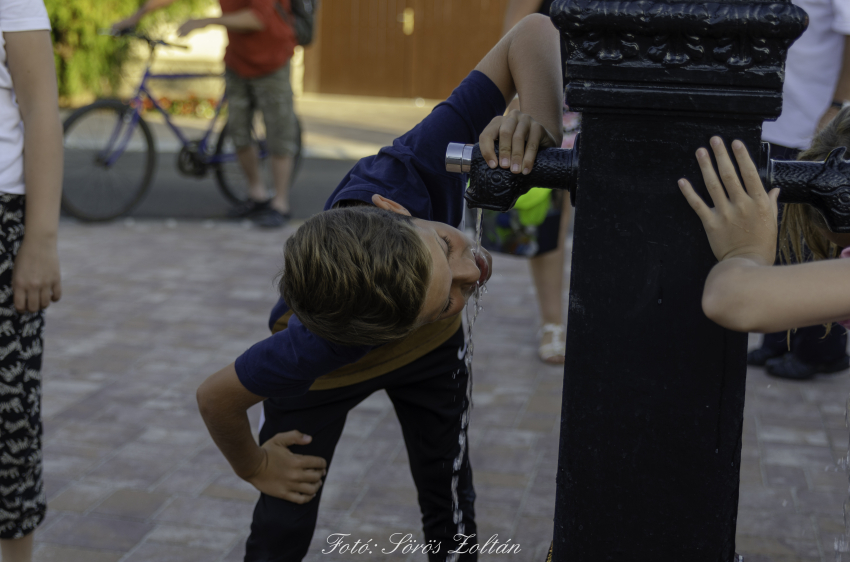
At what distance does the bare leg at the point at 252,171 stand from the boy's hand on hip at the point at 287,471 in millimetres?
4534

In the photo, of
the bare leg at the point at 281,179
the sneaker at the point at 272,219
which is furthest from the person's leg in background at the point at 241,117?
the sneaker at the point at 272,219

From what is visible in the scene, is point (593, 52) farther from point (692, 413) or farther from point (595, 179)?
point (692, 413)

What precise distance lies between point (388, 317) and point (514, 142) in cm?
36

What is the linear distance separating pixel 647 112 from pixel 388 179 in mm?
721

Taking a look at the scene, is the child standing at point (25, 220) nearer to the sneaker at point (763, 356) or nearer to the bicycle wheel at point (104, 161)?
the sneaker at point (763, 356)

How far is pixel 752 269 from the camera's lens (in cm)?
113

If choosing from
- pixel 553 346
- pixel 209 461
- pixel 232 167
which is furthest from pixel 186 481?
pixel 232 167

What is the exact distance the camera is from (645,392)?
123 cm

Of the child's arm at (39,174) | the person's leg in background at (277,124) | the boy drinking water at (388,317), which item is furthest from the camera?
the person's leg in background at (277,124)

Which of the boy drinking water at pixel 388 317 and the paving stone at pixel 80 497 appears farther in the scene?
the paving stone at pixel 80 497

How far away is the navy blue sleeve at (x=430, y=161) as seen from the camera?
5.81 ft

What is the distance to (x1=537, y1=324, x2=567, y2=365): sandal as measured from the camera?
153 inches

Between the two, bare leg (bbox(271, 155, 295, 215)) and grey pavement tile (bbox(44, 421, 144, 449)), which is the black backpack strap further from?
grey pavement tile (bbox(44, 421, 144, 449))

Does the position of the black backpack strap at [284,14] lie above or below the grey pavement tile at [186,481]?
above
